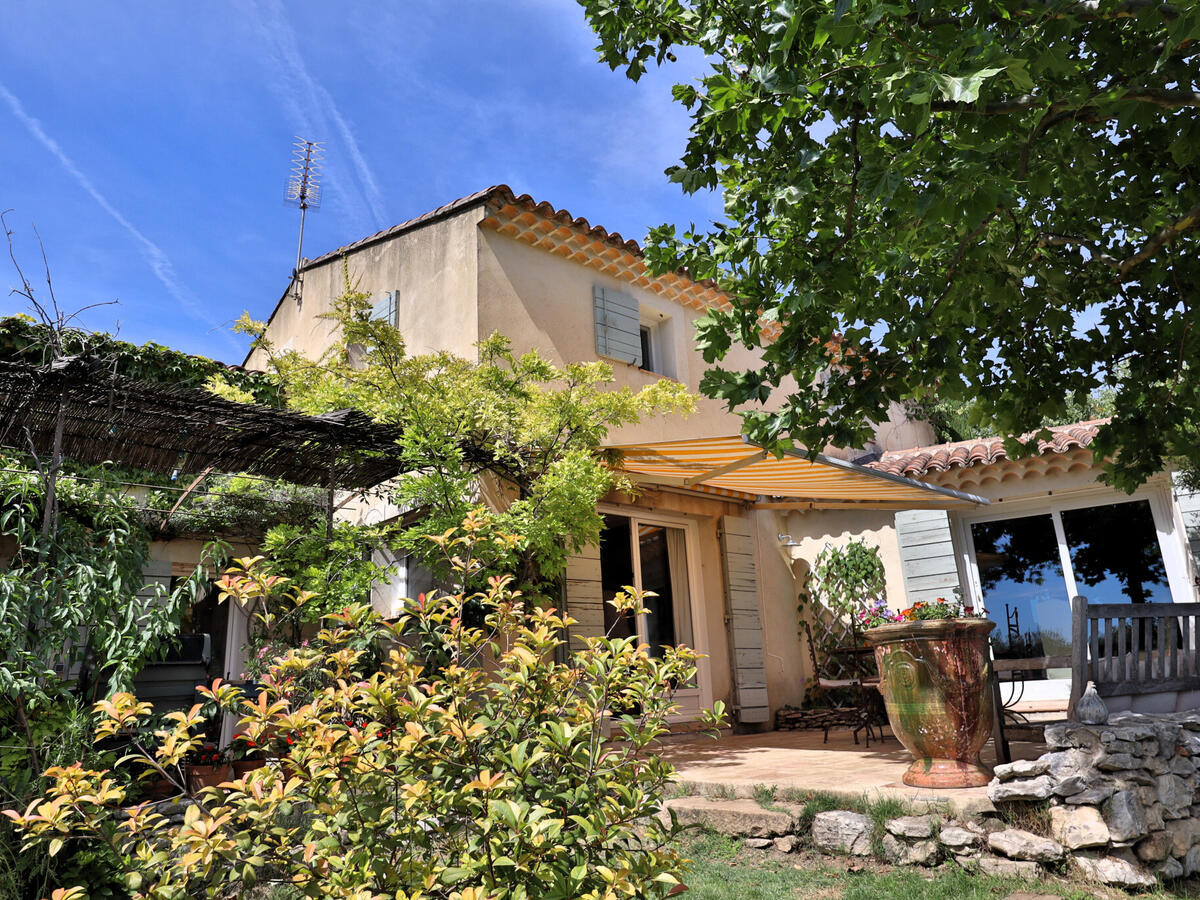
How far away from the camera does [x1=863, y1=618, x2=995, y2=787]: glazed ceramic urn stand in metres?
4.97

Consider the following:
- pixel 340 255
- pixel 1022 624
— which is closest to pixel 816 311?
pixel 1022 624

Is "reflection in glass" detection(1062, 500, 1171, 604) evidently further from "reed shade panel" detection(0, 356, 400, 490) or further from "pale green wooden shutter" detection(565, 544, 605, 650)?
"reed shade panel" detection(0, 356, 400, 490)

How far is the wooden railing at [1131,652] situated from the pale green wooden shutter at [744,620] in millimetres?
5360

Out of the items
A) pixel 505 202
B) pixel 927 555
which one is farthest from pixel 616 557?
pixel 505 202

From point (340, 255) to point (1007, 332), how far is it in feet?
30.3

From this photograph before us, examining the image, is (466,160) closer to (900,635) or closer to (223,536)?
(223,536)

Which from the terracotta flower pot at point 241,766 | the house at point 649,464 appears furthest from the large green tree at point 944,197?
the terracotta flower pot at point 241,766

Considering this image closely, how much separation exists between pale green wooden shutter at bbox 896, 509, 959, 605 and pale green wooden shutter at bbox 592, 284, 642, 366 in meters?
4.30

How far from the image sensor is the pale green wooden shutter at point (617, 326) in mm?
10578

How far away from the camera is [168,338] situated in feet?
30.6

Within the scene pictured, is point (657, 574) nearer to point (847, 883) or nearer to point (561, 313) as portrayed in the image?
point (561, 313)

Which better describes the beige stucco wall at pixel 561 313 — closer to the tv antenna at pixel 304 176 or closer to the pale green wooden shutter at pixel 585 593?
the pale green wooden shutter at pixel 585 593

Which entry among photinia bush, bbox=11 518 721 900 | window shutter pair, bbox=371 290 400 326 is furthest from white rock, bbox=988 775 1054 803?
window shutter pair, bbox=371 290 400 326

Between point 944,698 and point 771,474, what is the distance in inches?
172
